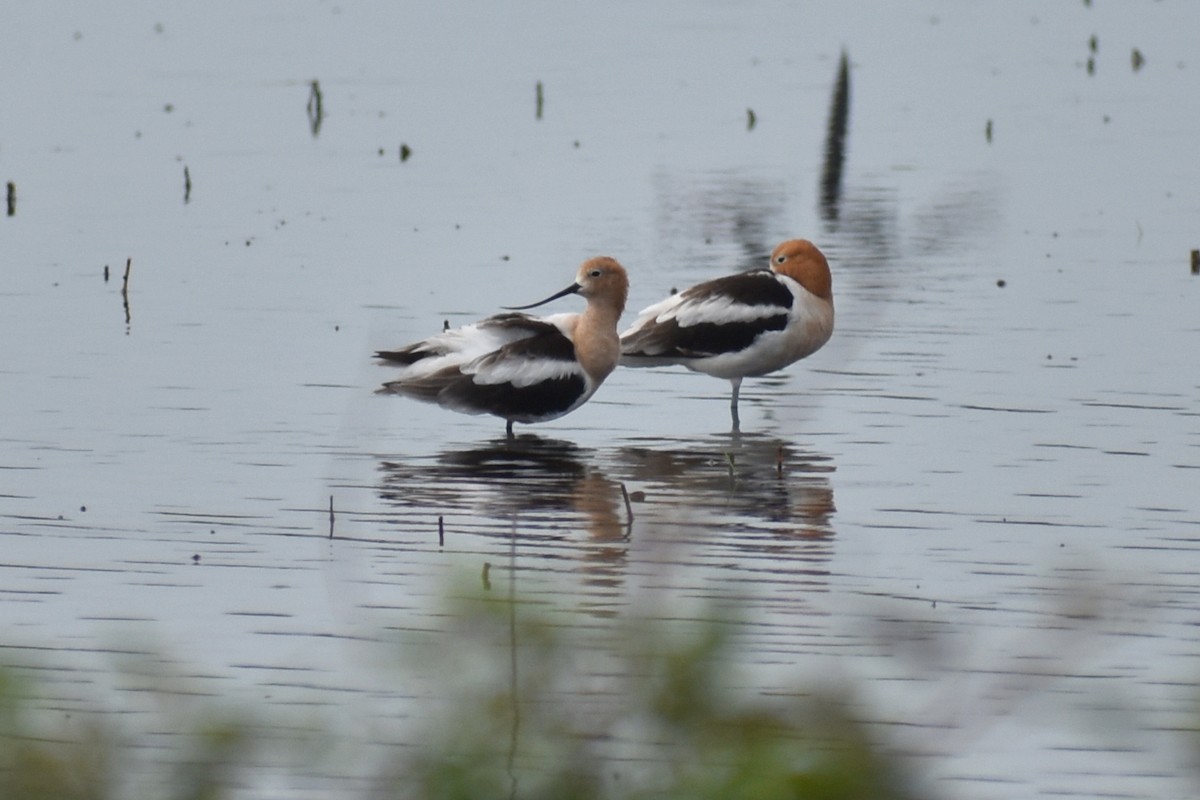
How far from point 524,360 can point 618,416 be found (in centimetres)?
118

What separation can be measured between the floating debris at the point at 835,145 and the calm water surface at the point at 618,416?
180mm

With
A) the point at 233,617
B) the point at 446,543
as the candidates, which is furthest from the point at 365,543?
the point at 233,617

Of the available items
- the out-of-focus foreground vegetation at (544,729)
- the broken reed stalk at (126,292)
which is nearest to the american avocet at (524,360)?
the broken reed stalk at (126,292)

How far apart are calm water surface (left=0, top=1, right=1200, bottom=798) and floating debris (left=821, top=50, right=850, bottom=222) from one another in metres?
0.18

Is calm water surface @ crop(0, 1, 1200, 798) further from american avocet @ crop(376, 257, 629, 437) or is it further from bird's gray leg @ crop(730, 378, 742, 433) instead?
american avocet @ crop(376, 257, 629, 437)

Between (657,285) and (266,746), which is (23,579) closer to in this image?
(266,746)

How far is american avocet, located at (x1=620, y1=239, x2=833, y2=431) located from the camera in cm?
1206

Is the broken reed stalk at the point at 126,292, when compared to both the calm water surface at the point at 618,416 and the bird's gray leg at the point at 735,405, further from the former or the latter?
the bird's gray leg at the point at 735,405

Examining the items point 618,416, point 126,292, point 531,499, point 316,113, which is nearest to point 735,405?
point 618,416

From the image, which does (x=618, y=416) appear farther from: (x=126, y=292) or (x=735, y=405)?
(x=126, y=292)

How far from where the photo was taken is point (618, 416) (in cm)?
1209

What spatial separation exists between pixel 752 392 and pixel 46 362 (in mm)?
4278

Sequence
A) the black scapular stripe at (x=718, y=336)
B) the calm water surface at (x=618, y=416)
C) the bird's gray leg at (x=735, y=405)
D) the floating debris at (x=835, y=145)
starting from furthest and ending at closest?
the floating debris at (x=835, y=145) → the black scapular stripe at (x=718, y=336) → the bird's gray leg at (x=735, y=405) → the calm water surface at (x=618, y=416)

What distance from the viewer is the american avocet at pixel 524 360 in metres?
11.0
